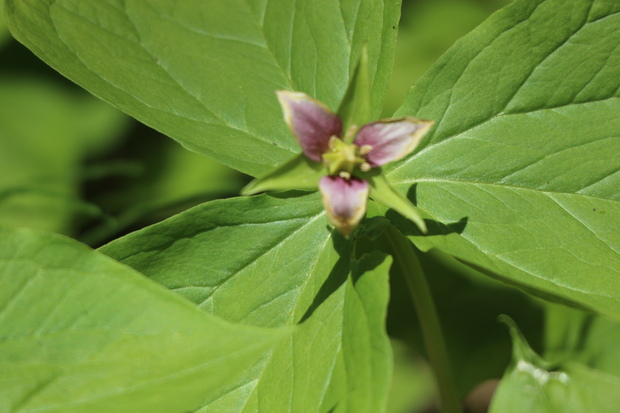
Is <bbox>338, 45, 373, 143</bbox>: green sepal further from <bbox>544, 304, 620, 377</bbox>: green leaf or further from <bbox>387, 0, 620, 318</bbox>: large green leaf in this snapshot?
<bbox>544, 304, 620, 377</bbox>: green leaf

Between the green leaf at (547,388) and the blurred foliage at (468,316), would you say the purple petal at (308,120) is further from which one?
the blurred foliage at (468,316)

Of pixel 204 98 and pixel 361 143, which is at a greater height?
pixel 204 98

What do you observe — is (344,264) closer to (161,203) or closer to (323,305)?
(323,305)

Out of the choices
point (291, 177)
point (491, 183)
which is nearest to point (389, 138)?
point (291, 177)

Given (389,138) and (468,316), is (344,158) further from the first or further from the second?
(468,316)

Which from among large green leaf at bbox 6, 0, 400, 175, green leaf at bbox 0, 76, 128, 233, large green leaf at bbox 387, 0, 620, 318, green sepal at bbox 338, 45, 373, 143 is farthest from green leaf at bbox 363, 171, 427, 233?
green leaf at bbox 0, 76, 128, 233

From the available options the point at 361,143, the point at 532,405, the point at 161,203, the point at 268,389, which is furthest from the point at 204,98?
the point at 532,405
